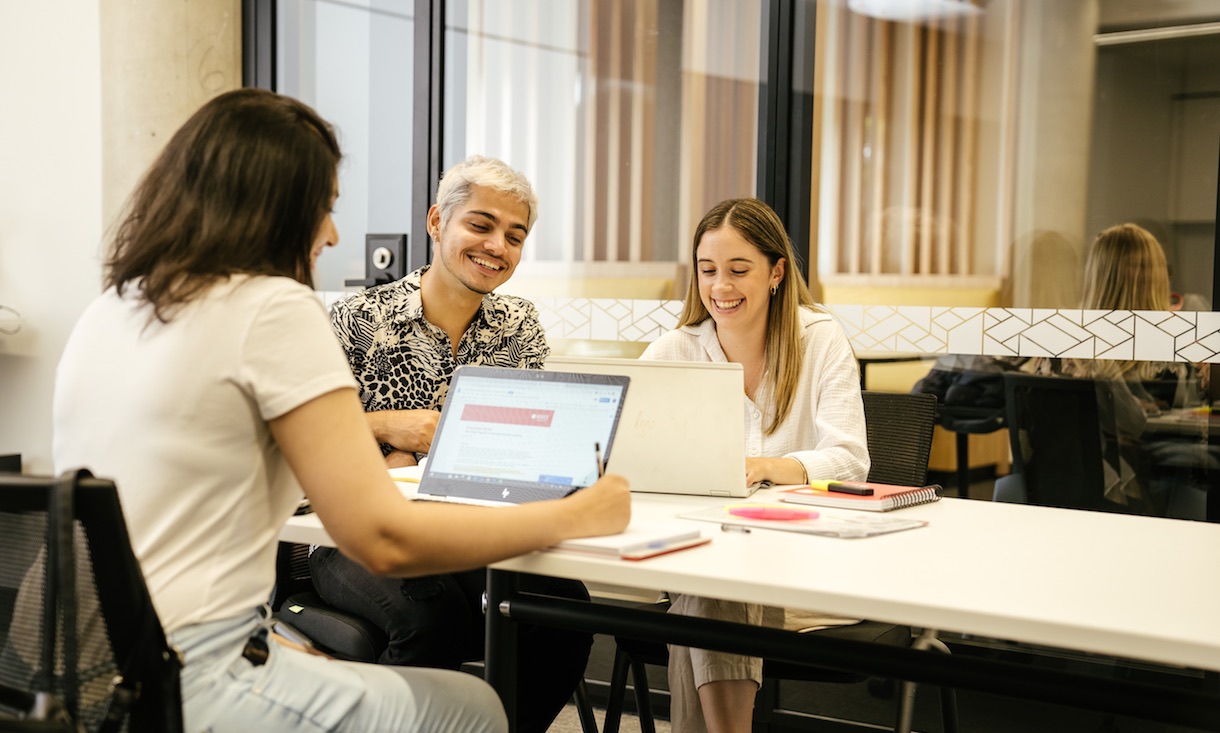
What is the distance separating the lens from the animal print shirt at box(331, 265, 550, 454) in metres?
2.66

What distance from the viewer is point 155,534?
4.43 ft

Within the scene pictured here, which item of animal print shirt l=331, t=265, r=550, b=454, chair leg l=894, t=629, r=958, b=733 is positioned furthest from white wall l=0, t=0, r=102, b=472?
chair leg l=894, t=629, r=958, b=733

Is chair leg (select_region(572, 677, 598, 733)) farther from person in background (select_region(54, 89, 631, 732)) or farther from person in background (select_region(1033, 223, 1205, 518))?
person in background (select_region(1033, 223, 1205, 518))

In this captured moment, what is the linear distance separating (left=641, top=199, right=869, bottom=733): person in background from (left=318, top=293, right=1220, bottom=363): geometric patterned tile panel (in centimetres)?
69

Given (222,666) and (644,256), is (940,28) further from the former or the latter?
(222,666)

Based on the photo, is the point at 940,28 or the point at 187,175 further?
the point at 940,28

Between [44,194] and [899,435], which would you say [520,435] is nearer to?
[899,435]

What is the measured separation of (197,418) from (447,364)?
135cm

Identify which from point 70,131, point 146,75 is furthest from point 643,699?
point 70,131

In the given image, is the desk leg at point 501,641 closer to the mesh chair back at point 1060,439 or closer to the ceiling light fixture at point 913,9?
the mesh chair back at point 1060,439

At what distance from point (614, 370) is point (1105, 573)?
0.94 metres

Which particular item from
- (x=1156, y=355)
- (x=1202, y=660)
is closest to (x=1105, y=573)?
(x=1202, y=660)

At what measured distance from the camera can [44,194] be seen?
456cm

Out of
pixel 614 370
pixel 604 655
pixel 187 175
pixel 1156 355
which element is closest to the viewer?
pixel 187 175
